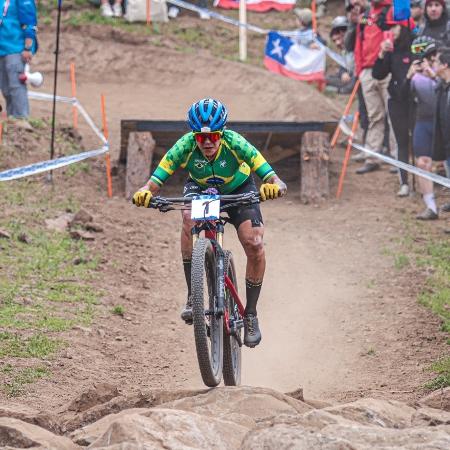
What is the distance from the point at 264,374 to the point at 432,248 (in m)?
3.96

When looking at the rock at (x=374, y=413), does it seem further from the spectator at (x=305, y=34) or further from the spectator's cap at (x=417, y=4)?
the spectator at (x=305, y=34)

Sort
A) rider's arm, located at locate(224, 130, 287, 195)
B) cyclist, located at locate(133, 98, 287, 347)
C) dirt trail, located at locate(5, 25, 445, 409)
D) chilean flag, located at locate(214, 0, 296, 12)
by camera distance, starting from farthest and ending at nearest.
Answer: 1. chilean flag, located at locate(214, 0, 296, 12)
2. dirt trail, located at locate(5, 25, 445, 409)
3. rider's arm, located at locate(224, 130, 287, 195)
4. cyclist, located at locate(133, 98, 287, 347)

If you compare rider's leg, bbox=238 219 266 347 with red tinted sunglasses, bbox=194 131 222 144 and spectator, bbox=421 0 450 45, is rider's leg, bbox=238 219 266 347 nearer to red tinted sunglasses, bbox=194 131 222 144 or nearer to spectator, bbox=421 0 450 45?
red tinted sunglasses, bbox=194 131 222 144

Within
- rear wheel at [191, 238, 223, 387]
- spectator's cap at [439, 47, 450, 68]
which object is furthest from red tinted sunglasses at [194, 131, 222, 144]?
spectator's cap at [439, 47, 450, 68]

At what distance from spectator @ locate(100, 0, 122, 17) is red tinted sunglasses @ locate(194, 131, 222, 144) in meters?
16.6

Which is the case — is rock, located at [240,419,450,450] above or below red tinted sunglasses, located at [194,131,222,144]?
below

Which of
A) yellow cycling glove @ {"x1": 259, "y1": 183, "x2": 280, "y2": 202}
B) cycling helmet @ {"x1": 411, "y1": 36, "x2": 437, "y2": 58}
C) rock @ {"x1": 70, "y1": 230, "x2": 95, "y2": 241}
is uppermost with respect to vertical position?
cycling helmet @ {"x1": 411, "y1": 36, "x2": 437, "y2": 58}

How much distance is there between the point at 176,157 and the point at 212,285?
1.01m

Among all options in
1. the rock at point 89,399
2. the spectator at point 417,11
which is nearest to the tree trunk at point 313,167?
the spectator at point 417,11

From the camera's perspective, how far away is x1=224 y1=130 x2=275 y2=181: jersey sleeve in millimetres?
8133

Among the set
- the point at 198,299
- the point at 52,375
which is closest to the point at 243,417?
the point at 198,299

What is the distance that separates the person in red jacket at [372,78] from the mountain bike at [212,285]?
26.3ft

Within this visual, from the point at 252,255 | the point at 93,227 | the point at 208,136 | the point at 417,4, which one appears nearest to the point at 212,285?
the point at 252,255

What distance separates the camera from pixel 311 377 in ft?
30.3
